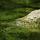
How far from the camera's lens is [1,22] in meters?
1.94

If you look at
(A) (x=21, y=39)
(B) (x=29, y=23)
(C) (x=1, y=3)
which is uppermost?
(C) (x=1, y=3)

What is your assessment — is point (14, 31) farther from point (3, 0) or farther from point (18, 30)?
point (3, 0)

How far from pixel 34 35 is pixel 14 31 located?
0.28 m

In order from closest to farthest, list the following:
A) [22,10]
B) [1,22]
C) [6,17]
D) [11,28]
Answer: [11,28] → [1,22] → [6,17] → [22,10]

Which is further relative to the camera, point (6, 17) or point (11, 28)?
point (6, 17)

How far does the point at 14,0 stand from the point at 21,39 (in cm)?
113

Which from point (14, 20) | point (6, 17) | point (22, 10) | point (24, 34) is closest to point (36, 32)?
point (24, 34)

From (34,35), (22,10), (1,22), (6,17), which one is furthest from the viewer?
(22,10)

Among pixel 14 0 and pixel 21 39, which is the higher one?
pixel 14 0

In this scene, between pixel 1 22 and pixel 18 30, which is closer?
pixel 18 30

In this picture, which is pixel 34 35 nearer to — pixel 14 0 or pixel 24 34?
pixel 24 34

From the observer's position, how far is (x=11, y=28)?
1.76 meters

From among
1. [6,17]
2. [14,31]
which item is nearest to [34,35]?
[14,31]

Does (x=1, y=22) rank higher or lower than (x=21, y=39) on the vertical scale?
higher
